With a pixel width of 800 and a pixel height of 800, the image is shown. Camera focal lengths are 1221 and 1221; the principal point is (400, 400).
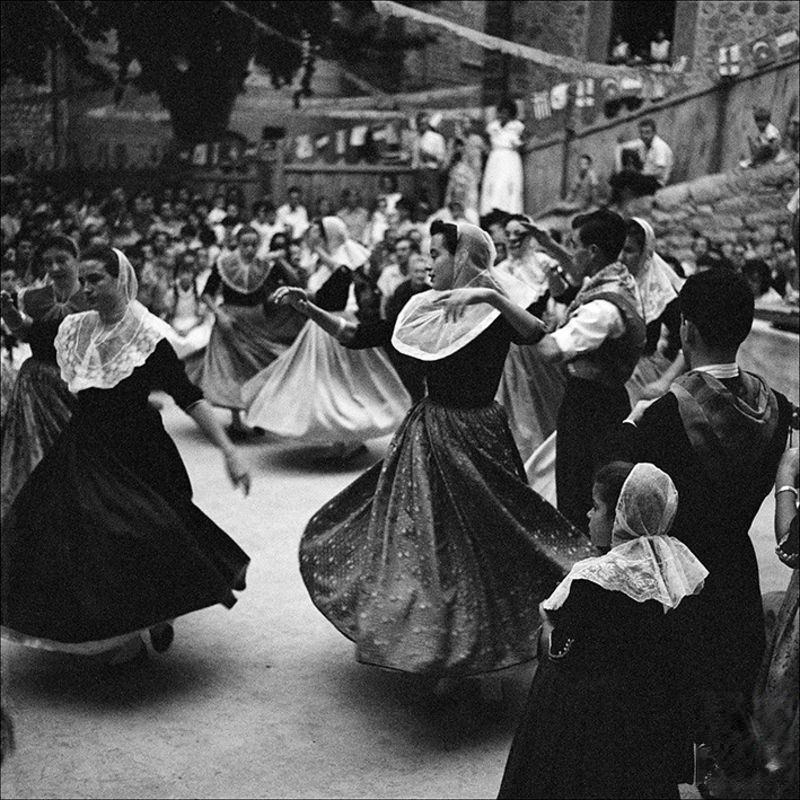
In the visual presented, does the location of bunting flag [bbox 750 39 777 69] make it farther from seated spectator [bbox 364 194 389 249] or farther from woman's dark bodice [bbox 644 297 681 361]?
woman's dark bodice [bbox 644 297 681 361]

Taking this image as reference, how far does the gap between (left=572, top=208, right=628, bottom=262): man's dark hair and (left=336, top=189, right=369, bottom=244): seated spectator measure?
13.9 m

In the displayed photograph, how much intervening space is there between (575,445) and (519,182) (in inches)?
598

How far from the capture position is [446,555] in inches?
162

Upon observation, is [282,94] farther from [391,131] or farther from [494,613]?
[494,613]

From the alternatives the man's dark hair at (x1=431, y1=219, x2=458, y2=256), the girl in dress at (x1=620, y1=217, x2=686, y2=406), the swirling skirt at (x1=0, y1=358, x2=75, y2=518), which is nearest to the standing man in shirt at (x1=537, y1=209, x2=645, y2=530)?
the girl in dress at (x1=620, y1=217, x2=686, y2=406)

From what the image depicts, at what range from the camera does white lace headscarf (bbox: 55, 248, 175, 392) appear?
4395mm

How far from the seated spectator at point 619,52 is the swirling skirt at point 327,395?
13042mm

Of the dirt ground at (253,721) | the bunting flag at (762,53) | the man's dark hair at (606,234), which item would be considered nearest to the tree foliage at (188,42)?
the bunting flag at (762,53)

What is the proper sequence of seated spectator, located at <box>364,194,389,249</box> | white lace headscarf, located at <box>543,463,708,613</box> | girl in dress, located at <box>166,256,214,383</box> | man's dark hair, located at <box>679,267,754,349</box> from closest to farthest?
white lace headscarf, located at <box>543,463,708,613</box>, man's dark hair, located at <box>679,267,754,349</box>, girl in dress, located at <box>166,256,214,383</box>, seated spectator, located at <box>364,194,389,249</box>

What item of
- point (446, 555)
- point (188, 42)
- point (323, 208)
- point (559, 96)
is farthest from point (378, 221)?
point (446, 555)

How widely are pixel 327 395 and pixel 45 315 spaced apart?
106 inches

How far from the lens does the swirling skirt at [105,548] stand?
4.16m

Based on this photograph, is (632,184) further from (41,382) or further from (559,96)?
(41,382)

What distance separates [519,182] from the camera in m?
19.5
